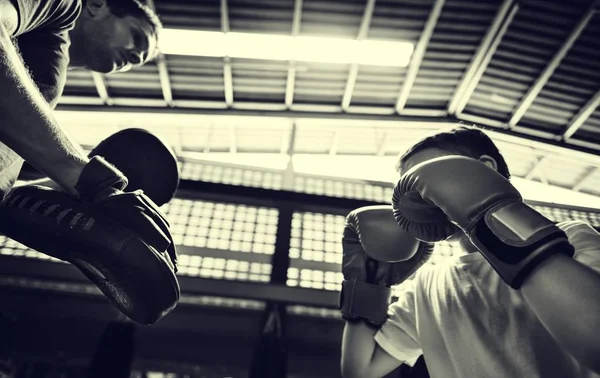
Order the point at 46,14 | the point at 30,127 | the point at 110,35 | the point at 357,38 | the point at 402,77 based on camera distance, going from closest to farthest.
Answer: the point at 30,127, the point at 46,14, the point at 110,35, the point at 357,38, the point at 402,77

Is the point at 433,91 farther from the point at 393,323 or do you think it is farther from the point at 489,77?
the point at 393,323

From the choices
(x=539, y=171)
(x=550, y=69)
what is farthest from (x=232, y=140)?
(x=539, y=171)

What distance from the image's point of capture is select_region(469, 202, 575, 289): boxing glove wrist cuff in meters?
1.00

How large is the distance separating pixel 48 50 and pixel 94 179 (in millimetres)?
730

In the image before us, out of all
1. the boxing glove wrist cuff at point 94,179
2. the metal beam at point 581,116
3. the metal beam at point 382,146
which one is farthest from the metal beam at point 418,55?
the boxing glove wrist cuff at point 94,179

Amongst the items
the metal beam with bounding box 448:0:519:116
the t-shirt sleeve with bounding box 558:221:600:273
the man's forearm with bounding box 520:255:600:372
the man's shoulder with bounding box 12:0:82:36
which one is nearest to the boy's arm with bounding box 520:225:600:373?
the man's forearm with bounding box 520:255:600:372

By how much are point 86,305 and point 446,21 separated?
7981mm

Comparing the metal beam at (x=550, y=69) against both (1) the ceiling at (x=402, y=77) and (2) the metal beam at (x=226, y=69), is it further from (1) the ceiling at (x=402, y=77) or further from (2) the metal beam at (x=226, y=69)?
(2) the metal beam at (x=226, y=69)

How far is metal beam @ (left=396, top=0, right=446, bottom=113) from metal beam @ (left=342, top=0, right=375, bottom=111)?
3.88 ft

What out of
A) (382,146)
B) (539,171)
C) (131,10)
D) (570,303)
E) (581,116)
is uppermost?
(382,146)

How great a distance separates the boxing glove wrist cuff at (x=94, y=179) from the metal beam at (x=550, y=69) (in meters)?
9.02

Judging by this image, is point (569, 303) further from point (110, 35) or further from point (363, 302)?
point (110, 35)

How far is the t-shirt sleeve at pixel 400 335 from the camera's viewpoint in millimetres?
2041

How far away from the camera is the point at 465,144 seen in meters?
1.74
